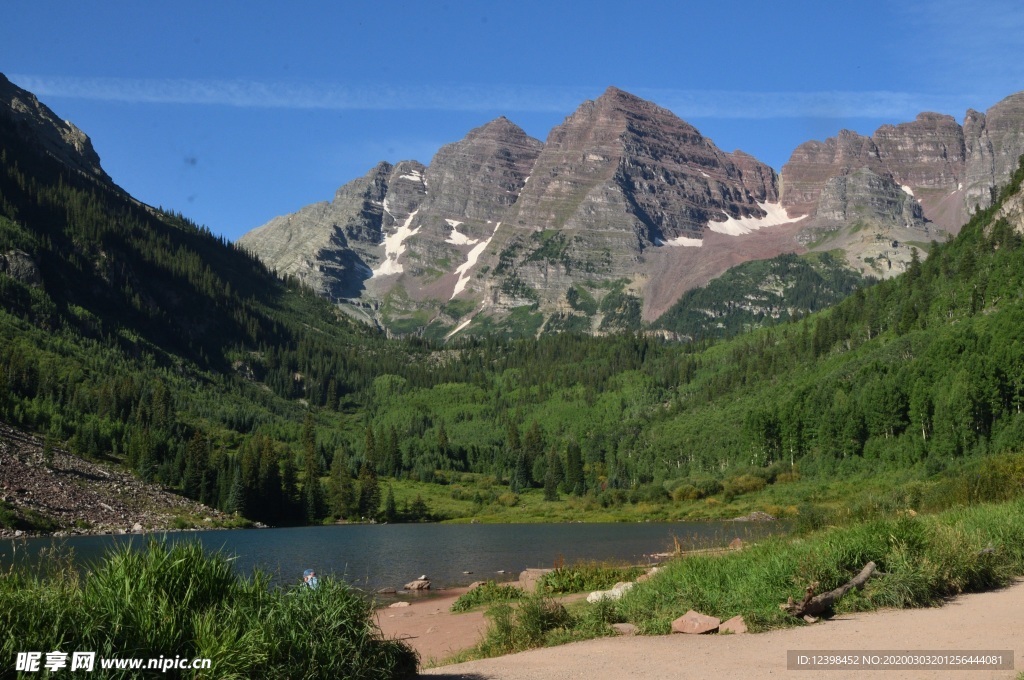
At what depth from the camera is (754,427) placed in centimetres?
→ 16038

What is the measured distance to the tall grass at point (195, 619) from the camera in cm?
1404

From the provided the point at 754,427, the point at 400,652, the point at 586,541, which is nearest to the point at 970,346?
the point at 754,427

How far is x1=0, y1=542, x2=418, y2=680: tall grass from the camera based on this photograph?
14.0 metres

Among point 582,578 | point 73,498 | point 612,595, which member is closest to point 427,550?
point 582,578

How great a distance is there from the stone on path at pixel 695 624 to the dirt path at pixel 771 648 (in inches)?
18.4

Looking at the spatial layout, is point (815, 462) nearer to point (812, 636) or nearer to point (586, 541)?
point (586, 541)

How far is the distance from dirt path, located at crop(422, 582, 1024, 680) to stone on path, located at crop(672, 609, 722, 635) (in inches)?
18.4

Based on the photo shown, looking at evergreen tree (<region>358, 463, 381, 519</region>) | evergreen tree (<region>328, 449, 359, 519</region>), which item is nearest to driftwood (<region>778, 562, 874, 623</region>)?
evergreen tree (<region>328, 449, 359, 519</region>)

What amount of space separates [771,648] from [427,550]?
223 ft

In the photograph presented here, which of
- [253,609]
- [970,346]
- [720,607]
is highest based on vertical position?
[970,346]

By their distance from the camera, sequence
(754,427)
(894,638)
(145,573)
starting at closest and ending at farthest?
1. (145,573)
2. (894,638)
3. (754,427)

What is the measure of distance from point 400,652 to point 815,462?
130101 mm

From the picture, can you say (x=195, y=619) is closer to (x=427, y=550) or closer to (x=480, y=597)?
(x=480, y=597)

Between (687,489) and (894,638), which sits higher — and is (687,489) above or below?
below
